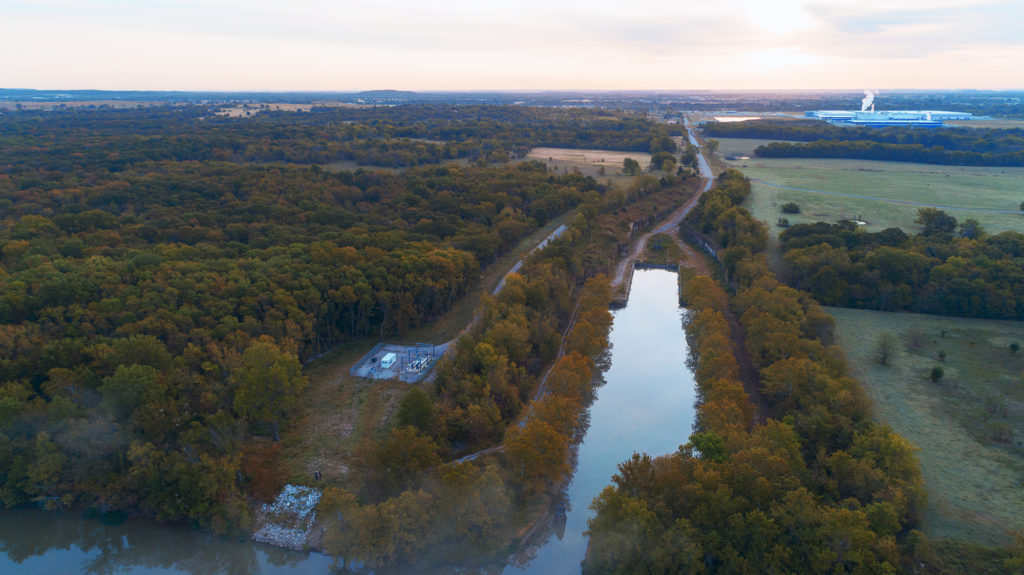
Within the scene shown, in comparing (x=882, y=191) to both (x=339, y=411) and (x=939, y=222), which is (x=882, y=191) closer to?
(x=939, y=222)

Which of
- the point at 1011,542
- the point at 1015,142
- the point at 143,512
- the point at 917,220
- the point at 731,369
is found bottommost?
the point at 143,512

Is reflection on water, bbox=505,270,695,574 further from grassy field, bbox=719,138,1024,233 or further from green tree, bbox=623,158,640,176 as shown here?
green tree, bbox=623,158,640,176

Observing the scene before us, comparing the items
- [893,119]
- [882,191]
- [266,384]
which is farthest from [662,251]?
[893,119]

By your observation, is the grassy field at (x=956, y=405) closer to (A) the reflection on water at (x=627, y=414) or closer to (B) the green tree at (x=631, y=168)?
(A) the reflection on water at (x=627, y=414)

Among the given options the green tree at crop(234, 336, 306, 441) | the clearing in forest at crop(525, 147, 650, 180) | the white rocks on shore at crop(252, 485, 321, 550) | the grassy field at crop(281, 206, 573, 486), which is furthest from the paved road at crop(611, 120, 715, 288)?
the white rocks on shore at crop(252, 485, 321, 550)

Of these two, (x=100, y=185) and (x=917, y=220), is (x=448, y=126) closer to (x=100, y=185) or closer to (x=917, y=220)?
(x=100, y=185)

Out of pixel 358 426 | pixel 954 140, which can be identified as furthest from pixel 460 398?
pixel 954 140
